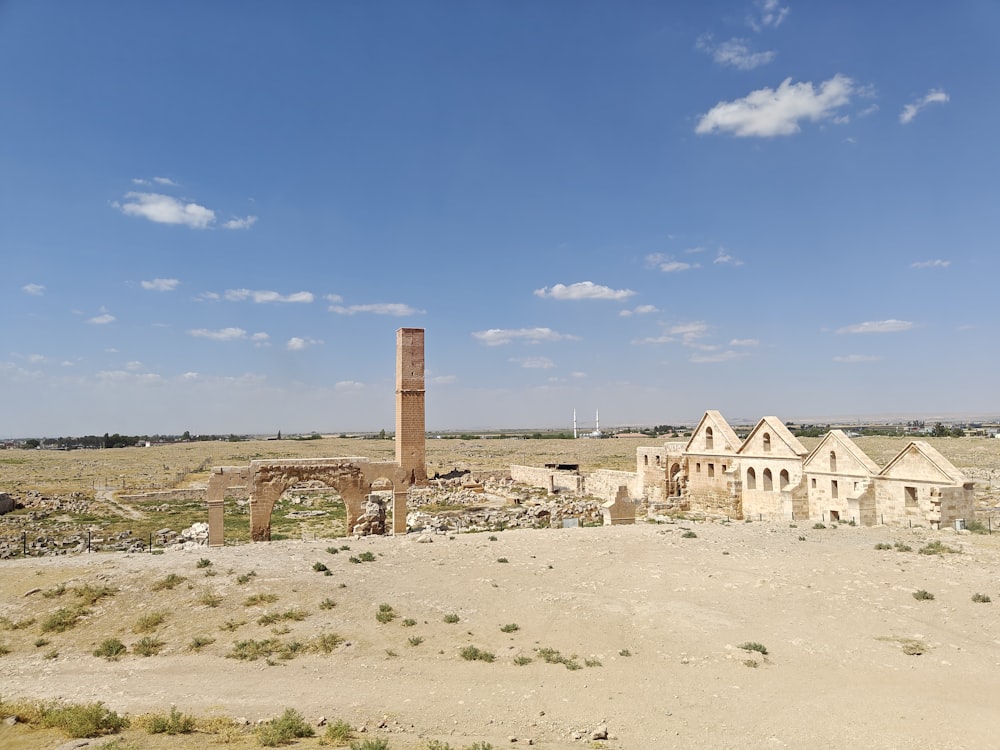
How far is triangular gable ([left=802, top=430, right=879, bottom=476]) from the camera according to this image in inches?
1007

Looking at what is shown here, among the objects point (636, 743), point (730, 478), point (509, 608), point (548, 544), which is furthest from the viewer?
point (730, 478)

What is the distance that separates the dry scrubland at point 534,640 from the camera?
30.4ft

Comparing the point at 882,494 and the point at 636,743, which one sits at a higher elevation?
the point at 882,494

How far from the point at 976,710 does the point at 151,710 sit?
506 inches

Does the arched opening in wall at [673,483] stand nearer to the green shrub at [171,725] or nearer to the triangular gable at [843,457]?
the triangular gable at [843,457]

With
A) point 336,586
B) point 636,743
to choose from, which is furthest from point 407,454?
point 636,743

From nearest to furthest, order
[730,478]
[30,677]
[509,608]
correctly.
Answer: [30,677]
[509,608]
[730,478]

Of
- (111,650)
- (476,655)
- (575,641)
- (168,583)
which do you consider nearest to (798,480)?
(575,641)

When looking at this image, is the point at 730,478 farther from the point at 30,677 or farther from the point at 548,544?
the point at 30,677

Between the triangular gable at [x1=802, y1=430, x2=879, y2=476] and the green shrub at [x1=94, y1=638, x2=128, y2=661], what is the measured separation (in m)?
26.0

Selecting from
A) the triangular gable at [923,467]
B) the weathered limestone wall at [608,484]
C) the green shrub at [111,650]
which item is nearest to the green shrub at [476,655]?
the green shrub at [111,650]

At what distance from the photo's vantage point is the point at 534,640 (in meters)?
12.7

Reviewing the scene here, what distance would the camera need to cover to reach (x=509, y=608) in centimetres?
1448

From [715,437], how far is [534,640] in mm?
25114
